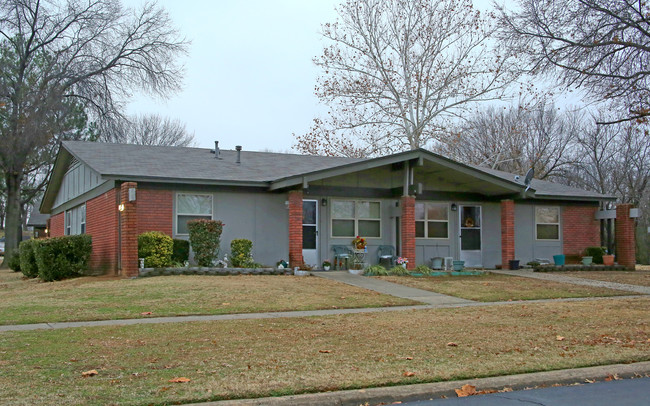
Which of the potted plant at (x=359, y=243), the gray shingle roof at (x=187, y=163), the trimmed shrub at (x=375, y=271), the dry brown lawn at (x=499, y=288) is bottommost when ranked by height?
the dry brown lawn at (x=499, y=288)

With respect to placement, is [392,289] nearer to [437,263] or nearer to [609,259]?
[437,263]

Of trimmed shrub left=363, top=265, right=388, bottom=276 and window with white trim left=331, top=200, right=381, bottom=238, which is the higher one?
window with white trim left=331, top=200, right=381, bottom=238

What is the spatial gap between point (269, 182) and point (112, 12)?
74.0ft

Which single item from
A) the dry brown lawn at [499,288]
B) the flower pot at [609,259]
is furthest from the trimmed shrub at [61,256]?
the flower pot at [609,259]

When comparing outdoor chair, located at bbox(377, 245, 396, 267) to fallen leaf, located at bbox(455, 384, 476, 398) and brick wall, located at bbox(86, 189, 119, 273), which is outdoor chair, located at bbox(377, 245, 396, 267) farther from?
fallen leaf, located at bbox(455, 384, 476, 398)

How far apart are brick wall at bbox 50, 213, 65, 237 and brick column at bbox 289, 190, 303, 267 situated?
12439mm

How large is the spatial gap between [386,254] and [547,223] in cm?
692

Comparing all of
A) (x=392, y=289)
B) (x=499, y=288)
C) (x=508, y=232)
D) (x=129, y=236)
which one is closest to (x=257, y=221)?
(x=129, y=236)

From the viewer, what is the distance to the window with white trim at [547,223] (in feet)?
78.3

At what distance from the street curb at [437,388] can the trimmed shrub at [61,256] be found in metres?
13.9

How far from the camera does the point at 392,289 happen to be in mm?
15539

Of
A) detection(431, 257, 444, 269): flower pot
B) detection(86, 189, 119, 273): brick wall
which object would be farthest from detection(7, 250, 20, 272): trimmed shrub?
detection(431, 257, 444, 269): flower pot

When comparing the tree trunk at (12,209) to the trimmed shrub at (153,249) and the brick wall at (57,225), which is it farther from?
the trimmed shrub at (153,249)

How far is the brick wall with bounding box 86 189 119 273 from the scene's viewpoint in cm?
1852
